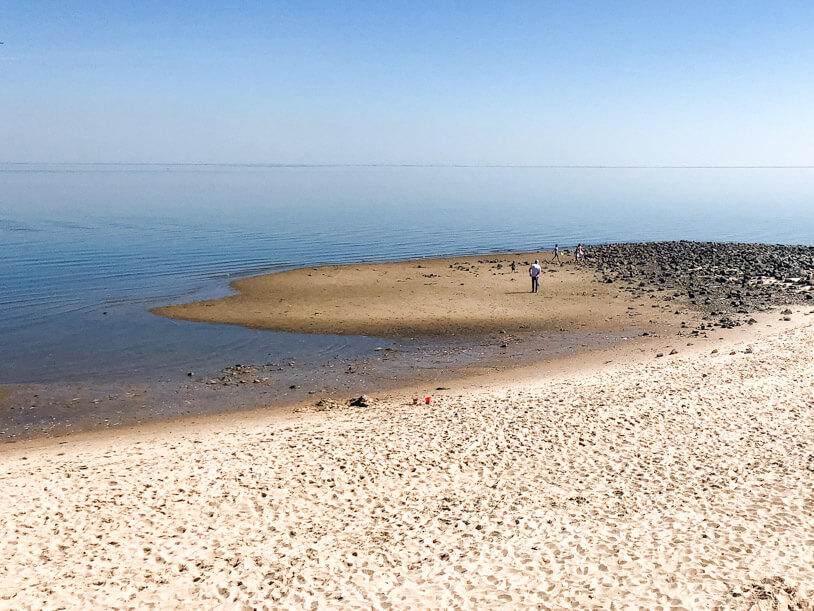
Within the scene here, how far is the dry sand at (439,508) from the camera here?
9.88 m

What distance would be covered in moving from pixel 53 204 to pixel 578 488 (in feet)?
301

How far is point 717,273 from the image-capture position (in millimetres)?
40156

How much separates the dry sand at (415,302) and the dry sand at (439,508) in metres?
11.2

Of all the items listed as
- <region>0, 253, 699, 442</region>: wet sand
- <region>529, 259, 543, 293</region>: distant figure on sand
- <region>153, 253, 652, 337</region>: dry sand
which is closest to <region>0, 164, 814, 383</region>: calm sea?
<region>0, 253, 699, 442</region>: wet sand

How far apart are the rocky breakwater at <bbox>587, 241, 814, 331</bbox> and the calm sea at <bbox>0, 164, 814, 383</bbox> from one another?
12.5 meters

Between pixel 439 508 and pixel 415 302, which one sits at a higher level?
pixel 415 302

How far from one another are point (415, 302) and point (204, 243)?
92.5ft

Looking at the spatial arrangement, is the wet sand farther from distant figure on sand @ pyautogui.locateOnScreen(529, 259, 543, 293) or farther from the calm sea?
the calm sea

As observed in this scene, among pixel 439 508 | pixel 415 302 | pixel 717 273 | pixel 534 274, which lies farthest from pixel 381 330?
pixel 717 273

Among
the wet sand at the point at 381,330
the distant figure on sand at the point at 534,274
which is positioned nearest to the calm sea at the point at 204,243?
the wet sand at the point at 381,330

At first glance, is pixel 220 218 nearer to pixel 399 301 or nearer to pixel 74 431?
pixel 399 301

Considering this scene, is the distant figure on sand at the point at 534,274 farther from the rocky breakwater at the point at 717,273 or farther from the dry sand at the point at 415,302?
the rocky breakwater at the point at 717,273

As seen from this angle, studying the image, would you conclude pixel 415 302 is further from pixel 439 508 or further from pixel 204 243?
pixel 204 243

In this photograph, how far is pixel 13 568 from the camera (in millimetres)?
10305
